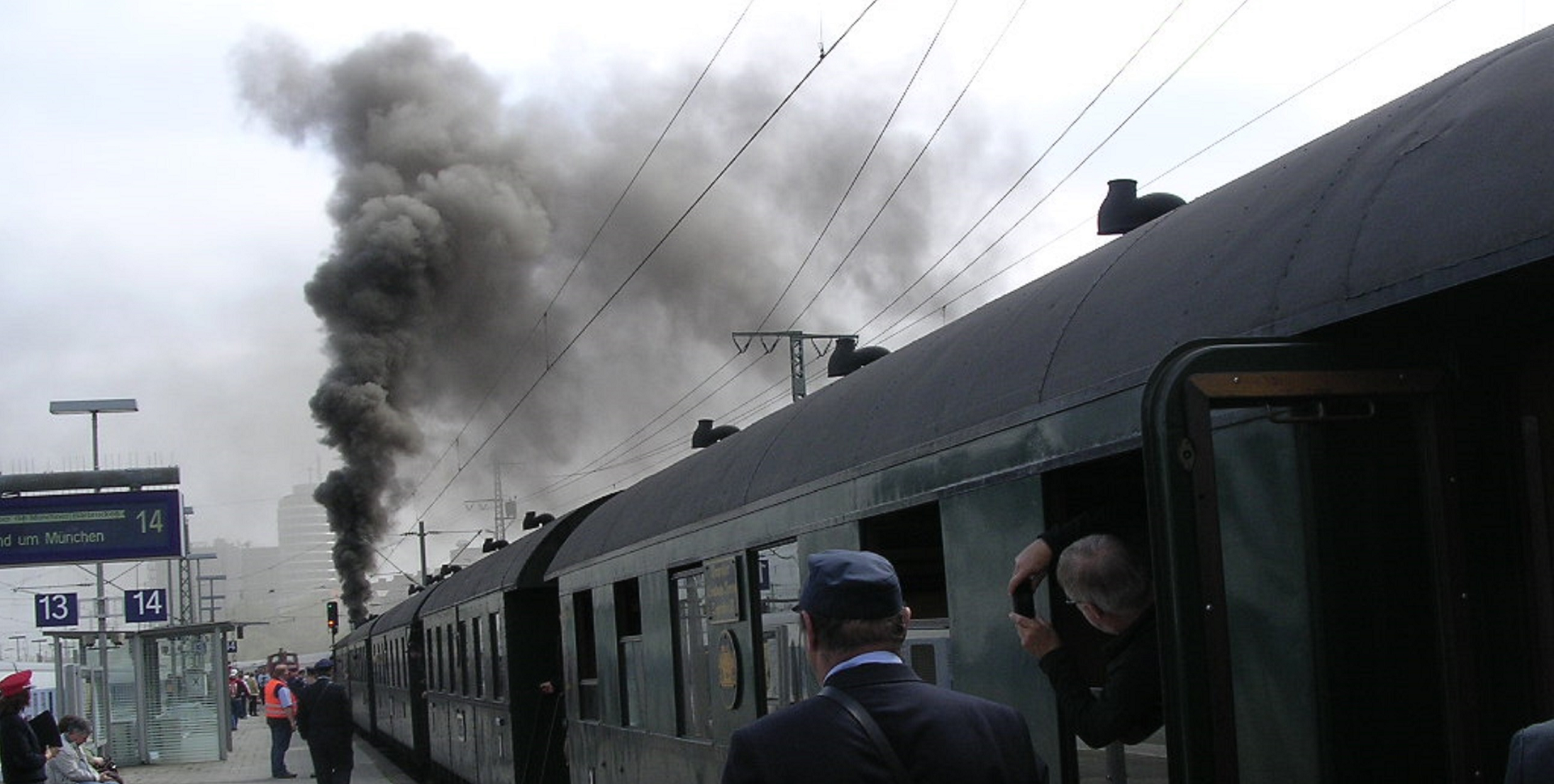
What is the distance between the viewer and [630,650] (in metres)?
10.2

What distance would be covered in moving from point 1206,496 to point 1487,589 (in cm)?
77

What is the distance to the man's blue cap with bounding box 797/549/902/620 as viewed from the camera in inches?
127

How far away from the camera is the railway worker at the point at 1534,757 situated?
2211 mm

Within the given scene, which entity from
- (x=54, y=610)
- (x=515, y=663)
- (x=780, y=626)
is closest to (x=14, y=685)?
(x=515, y=663)

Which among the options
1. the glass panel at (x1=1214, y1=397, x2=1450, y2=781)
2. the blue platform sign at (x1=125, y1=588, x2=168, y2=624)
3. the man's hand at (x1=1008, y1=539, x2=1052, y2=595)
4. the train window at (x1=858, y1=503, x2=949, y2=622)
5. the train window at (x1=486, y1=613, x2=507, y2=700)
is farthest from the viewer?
the blue platform sign at (x1=125, y1=588, x2=168, y2=624)

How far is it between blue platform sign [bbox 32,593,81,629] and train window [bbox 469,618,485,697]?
11883 millimetres

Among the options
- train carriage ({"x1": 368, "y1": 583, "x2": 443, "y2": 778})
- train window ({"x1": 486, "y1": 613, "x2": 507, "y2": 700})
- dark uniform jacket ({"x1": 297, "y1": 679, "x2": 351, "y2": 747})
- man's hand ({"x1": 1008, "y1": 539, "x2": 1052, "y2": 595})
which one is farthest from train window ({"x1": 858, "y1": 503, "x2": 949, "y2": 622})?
train carriage ({"x1": 368, "y1": 583, "x2": 443, "y2": 778})

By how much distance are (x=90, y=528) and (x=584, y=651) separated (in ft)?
45.1

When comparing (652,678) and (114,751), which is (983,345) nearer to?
(652,678)

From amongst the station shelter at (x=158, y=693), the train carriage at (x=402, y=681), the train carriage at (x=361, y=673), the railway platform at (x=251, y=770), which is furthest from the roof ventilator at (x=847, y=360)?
the train carriage at (x=361, y=673)

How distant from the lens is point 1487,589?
3441 millimetres

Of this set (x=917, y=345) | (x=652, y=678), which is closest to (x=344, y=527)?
(x=652, y=678)

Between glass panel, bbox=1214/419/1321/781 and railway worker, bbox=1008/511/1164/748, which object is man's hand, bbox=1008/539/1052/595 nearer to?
railway worker, bbox=1008/511/1164/748

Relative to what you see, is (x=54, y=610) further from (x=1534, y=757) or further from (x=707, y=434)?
(x=1534, y=757)
